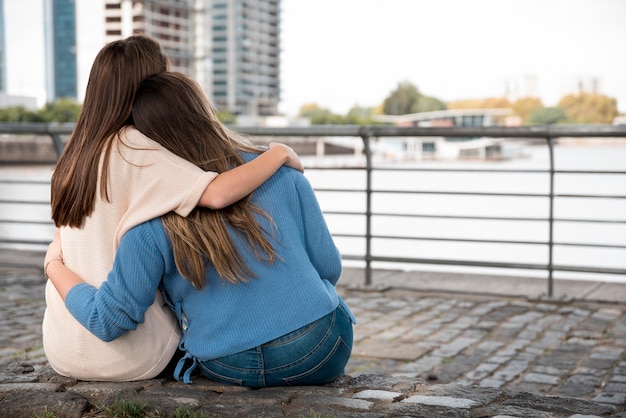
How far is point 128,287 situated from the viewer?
238 cm

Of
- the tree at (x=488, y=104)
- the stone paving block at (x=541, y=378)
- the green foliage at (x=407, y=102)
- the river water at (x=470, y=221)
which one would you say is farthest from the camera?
the green foliage at (x=407, y=102)

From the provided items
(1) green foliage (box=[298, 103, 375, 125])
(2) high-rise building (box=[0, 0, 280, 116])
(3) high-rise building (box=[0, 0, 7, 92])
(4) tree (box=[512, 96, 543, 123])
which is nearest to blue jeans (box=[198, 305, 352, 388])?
(4) tree (box=[512, 96, 543, 123])

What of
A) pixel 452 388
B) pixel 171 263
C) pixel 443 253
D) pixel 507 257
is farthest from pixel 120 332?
pixel 507 257

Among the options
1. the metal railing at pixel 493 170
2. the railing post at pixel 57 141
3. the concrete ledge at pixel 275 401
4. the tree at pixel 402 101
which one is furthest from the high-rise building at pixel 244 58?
the concrete ledge at pixel 275 401

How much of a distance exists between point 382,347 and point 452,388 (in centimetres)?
201

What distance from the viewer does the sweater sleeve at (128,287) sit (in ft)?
7.79

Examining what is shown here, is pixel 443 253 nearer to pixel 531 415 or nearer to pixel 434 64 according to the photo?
pixel 531 415

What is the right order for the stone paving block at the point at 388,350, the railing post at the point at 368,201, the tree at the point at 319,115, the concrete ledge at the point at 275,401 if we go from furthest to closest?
the tree at the point at 319,115 < the railing post at the point at 368,201 < the stone paving block at the point at 388,350 < the concrete ledge at the point at 275,401

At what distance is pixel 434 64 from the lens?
133625 millimetres

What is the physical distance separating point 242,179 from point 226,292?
0.32 m

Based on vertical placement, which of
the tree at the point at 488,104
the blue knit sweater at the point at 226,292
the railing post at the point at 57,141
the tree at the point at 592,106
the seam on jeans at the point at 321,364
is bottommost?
the seam on jeans at the point at 321,364

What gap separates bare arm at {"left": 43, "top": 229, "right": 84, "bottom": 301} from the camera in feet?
8.31

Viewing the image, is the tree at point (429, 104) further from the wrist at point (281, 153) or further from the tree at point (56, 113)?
the wrist at point (281, 153)

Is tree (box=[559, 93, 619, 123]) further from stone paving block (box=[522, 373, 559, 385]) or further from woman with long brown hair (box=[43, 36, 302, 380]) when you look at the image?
woman with long brown hair (box=[43, 36, 302, 380])
